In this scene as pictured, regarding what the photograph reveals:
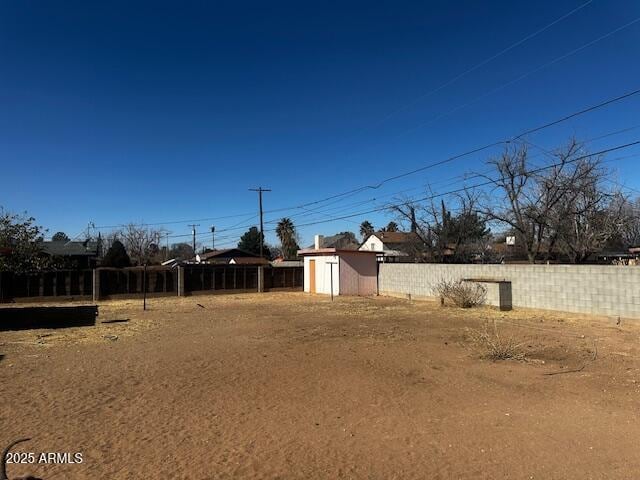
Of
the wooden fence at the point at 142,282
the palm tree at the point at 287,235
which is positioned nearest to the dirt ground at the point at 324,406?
the wooden fence at the point at 142,282

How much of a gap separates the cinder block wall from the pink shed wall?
21.2 feet

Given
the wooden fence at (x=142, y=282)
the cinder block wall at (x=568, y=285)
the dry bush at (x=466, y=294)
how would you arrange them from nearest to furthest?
the cinder block wall at (x=568, y=285) < the dry bush at (x=466, y=294) < the wooden fence at (x=142, y=282)

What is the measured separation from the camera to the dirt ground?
4535 mm

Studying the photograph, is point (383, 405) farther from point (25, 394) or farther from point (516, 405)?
point (25, 394)

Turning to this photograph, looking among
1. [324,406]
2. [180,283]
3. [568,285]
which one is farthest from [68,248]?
[324,406]

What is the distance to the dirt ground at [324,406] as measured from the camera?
179 inches

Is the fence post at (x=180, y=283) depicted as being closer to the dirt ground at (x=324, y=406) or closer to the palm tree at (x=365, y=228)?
the dirt ground at (x=324, y=406)

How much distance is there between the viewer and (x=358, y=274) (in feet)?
95.5

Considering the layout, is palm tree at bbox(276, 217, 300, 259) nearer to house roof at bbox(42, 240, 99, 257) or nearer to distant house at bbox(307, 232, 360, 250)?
distant house at bbox(307, 232, 360, 250)

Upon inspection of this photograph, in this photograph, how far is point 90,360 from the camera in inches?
370

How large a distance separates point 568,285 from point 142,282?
21.4 meters

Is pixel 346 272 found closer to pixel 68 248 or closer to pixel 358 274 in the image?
pixel 358 274

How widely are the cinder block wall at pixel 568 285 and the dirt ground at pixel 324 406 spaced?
2963mm

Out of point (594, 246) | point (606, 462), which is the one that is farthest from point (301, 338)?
point (594, 246)
